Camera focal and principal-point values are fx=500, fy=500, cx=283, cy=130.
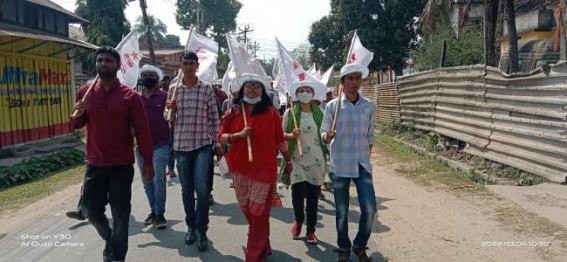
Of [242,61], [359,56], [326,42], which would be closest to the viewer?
[359,56]

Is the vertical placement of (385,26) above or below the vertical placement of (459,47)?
above

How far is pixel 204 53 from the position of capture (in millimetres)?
6465

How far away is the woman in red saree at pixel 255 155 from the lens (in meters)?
4.33

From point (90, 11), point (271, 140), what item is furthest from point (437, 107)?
point (90, 11)

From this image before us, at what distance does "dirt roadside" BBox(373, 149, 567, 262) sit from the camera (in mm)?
4754

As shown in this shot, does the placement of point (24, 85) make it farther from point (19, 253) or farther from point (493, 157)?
point (493, 157)

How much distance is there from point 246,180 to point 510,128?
5704 millimetres

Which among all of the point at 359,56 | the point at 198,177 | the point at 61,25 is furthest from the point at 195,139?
the point at 61,25

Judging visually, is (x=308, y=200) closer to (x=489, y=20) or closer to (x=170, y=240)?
(x=170, y=240)

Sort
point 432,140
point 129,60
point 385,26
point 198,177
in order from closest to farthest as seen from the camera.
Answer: point 198,177 → point 129,60 → point 432,140 → point 385,26

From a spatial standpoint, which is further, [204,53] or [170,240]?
[204,53]

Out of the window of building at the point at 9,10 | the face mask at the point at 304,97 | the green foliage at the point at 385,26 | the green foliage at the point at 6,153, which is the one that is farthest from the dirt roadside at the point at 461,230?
the green foliage at the point at 385,26

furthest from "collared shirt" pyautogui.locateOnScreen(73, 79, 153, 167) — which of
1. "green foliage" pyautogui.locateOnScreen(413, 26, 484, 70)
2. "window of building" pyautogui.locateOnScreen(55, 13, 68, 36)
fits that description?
"window of building" pyautogui.locateOnScreen(55, 13, 68, 36)

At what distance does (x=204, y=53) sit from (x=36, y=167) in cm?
550
